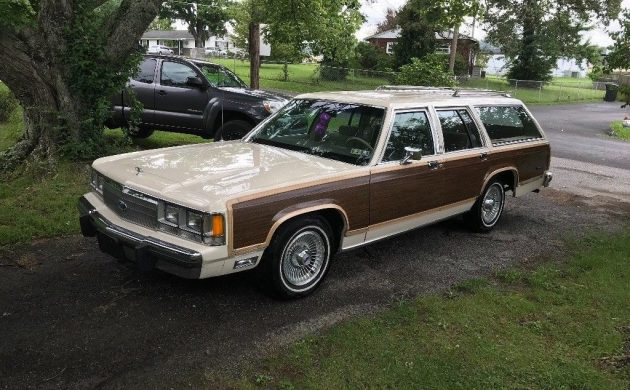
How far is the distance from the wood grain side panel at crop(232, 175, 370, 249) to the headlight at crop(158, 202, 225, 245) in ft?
0.36

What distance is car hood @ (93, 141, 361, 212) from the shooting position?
3.83 metres

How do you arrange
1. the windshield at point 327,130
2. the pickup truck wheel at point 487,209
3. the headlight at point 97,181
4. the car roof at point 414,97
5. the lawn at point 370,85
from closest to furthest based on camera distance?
1. the headlight at point 97,181
2. the windshield at point 327,130
3. the car roof at point 414,97
4. the pickup truck wheel at point 487,209
5. the lawn at point 370,85

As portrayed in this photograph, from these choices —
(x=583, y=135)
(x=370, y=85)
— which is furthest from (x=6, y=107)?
(x=370, y=85)

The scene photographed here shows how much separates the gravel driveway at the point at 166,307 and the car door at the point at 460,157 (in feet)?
2.09

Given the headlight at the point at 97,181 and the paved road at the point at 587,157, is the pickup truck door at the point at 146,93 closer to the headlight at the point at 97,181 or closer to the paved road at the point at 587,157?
the headlight at the point at 97,181

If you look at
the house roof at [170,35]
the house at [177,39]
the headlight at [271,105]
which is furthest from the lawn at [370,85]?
the house roof at [170,35]

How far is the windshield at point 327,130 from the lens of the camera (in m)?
4.91

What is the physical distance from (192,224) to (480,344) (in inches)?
Answer: 85.0

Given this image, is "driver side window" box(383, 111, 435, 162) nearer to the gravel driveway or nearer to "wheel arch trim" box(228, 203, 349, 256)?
"wheel arch trim" box(228, 203, 349, 256)

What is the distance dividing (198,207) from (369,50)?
3673 centimetres

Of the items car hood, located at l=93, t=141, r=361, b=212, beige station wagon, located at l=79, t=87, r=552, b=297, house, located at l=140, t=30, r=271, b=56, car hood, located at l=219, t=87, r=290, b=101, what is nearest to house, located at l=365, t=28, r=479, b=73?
car hood, located at l=219, t=87, r=290, b=101

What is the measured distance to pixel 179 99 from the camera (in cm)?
1013

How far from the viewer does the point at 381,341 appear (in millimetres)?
3836

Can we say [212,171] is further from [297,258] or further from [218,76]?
[218,76]
